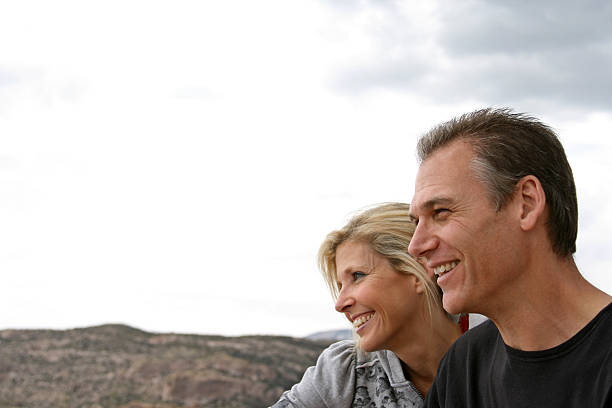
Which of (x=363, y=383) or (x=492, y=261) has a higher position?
(x=492, y=261)

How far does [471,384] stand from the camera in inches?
99.3

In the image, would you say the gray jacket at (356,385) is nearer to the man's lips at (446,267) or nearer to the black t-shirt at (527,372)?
the black t-shirt at (527,372)

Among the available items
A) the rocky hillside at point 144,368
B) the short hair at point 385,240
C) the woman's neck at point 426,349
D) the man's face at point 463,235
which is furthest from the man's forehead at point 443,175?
the rocky hillside at point 144,368

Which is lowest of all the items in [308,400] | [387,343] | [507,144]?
[308,400]

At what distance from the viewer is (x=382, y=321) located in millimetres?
3346

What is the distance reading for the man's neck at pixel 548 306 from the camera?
86.6 inches

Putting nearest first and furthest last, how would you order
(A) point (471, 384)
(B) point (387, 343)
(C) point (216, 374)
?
(A) point (471, 384), (B) point (387, 343), (C) point (216, 374)

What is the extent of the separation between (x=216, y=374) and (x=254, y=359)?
4.56ft

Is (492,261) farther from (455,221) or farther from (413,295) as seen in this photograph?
(413,295)

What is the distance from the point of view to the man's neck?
86.6 inches

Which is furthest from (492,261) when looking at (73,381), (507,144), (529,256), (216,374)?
(73,381)

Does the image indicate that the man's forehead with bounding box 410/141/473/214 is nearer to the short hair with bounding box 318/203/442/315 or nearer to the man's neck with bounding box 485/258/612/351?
the man's neck with bounding box 485/258/612/351

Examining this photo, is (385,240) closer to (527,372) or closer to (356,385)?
(356,385)

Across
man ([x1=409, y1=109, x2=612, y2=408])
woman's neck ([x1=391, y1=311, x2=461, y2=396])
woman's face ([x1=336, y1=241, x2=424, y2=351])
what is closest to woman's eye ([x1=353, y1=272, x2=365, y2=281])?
woman's face ([x1=336, y1=241, x2=424, y2=351])
